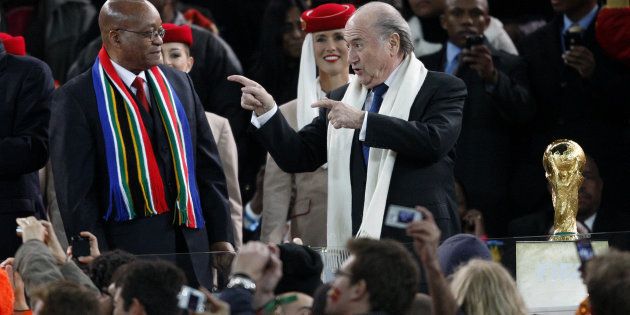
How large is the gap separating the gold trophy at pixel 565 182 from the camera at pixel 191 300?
2165mm

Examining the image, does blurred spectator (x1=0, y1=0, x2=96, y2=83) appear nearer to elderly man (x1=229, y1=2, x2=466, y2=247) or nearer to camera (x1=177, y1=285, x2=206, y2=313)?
elderly man (x1=229, y1=2, x2=466, y2=247)

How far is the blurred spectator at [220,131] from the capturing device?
8.75 metres

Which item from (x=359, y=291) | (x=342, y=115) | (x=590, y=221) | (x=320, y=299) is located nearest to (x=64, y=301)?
(x=320, y=299)

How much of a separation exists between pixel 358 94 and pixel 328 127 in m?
0.21

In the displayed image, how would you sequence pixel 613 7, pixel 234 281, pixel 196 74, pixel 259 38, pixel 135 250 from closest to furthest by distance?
pixel 234 281 → pixel 135 250 → pixel 613 7 → pixel 196 74 → pixel 259 38

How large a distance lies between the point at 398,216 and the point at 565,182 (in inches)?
33.7

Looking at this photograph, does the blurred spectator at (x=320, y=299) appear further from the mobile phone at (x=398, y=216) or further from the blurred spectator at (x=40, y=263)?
the mobile phone at (x=398, y=216)

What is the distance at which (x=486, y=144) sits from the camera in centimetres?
944

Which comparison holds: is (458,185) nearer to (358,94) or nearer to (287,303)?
(358,94)

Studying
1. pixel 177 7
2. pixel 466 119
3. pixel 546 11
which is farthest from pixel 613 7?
pixel 177 7

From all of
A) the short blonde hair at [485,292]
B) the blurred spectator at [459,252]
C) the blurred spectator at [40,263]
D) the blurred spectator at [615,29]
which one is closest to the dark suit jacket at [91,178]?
the blurred spectator at [40,263]

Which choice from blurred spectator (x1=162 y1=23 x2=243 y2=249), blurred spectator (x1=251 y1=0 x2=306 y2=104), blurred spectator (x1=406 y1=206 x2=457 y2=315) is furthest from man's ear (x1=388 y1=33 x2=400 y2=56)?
blurred spectator (x1=251 y1=0 x2=306 y2=104)

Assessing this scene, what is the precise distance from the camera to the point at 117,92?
24.7ft

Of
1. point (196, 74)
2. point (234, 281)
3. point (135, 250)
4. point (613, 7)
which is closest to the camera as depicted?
point (234, 281)
